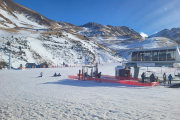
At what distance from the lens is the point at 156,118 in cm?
552

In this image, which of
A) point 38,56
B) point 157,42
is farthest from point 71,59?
point 157,42

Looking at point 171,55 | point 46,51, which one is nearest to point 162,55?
point 171,55

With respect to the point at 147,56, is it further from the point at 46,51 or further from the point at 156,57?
the point at 46,51

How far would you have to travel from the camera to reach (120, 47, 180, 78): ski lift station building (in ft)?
51.9

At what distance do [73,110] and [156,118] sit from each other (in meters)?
3.98

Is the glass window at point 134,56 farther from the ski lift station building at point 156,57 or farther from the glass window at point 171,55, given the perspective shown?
the glass window at point 171,55

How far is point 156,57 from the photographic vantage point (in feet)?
56.2

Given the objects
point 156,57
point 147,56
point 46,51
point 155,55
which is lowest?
point 156,57

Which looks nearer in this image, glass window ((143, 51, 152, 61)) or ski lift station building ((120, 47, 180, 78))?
ski lift station building ((120, 47, 180, 78))

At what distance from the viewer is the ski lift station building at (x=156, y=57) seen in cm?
1582

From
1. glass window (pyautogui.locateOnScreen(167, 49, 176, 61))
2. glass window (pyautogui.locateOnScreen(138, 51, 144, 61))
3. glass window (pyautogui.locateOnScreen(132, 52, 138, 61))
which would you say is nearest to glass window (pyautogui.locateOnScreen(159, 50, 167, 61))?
glass window (pyautogui.locateOnScreen(167, 49, 176, 61))

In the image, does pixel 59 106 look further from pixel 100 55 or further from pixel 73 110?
pixel 100 55

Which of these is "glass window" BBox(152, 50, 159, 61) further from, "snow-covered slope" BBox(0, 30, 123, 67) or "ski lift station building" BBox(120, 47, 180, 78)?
"snow-covered slope" BBox(0, 30, 123, 67)

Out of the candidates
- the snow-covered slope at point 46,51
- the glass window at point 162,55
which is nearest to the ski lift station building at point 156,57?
the glass window at point 162,55
